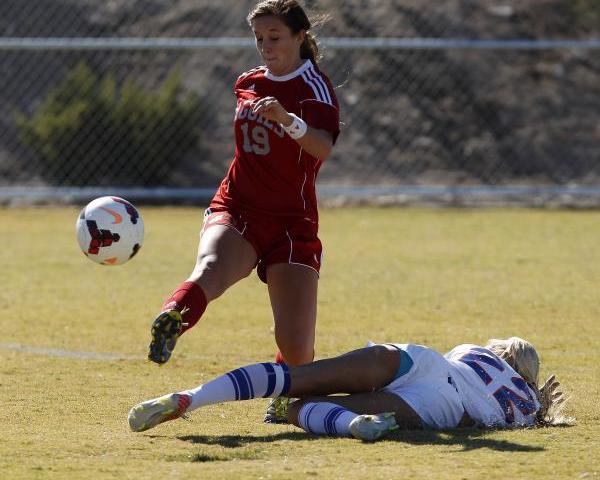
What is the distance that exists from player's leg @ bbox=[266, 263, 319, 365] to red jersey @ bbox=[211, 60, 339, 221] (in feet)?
1.00

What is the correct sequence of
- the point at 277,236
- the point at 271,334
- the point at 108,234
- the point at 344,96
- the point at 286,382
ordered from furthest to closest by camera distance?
the point at 344,96 < the point at 271,334 < the point at 108,234 < the point at 277,236 < the point at 286,382

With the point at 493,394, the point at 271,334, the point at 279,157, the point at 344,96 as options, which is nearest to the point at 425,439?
the point at 493,394

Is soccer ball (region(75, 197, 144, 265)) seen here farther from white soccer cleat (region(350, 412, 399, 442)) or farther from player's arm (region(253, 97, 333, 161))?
white soccer cleat (region(350, 412, 399, 442))

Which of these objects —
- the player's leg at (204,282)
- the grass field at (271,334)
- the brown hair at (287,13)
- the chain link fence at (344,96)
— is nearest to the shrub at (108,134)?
Result: the chain link fence at (344,96)

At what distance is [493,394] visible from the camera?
5.30 m

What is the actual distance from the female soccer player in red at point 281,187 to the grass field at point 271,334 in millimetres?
624

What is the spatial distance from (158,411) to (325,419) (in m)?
0.70

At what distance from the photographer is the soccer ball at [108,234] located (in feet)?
20.7

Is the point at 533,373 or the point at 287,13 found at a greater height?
the point at 287,13

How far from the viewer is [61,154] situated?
1719cm

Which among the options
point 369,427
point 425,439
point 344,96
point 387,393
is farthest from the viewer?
point 344,96

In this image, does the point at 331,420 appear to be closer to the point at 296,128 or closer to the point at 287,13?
the point at 296,128

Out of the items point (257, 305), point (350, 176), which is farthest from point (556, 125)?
point (257, 305)

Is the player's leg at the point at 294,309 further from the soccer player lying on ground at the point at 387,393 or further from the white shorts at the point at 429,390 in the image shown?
the white shorts at the point at 429,390
